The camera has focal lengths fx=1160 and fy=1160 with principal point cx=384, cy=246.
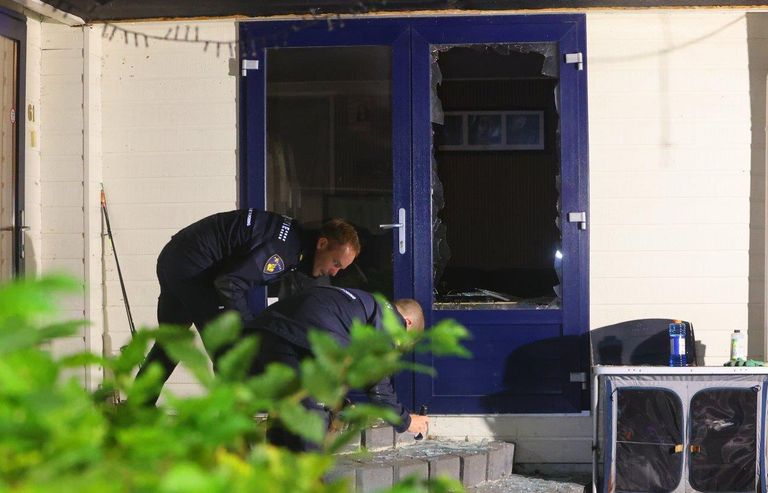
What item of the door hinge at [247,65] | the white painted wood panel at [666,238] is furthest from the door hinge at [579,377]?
the door hinge at [247,65]

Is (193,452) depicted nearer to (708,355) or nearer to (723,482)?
(723,482)

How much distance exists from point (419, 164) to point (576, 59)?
86 cm

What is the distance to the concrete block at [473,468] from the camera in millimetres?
5004

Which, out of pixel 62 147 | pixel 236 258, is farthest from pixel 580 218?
pixel 62 147

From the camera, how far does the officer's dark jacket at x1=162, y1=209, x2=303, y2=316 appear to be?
457 centimetres

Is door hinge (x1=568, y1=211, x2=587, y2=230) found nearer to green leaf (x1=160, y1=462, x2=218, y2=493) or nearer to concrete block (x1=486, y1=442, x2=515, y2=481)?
concrete block (x1=486, y1=442, x2=515, y2=481)

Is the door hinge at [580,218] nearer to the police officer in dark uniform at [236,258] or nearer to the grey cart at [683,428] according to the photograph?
the grey cart at [683,428]

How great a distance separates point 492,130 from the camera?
21.2 ft

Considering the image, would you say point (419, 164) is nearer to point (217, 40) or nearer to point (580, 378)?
point (217, 40)

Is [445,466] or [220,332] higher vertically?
[220,332]

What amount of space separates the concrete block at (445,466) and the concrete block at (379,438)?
300 millimetres

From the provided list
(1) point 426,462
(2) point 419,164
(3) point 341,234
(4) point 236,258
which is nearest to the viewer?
(3) point 341,234

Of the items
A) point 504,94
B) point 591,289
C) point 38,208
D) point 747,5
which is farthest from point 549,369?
point 38,208

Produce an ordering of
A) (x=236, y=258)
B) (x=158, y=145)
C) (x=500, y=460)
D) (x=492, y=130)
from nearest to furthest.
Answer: (x=236, y=258) → (x=500, y=460) → (x=158, y=145) → (x=492, y=130)
